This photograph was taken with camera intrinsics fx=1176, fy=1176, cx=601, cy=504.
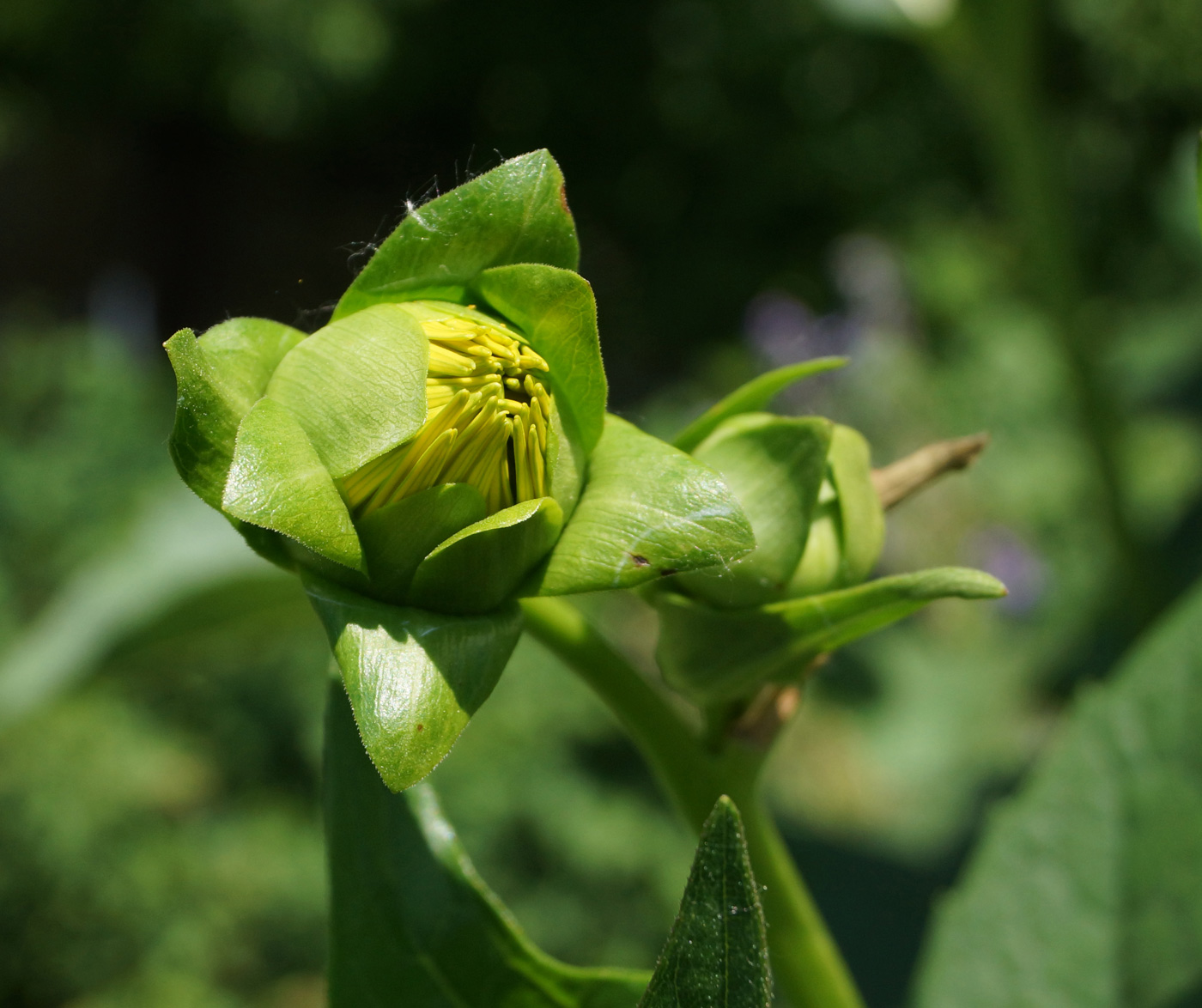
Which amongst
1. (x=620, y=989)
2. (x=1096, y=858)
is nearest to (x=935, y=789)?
(x=1096, y=858)

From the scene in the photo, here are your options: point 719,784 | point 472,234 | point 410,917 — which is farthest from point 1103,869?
point 472,234

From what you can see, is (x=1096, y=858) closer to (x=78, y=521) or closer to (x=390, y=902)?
(x=390, y=902)

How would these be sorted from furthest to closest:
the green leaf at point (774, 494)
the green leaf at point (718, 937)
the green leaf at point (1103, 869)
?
1. the green leaf at point (1103, 869)
2. the green leaf at point (774, 494)
3. the green leaf at point (718, 937)

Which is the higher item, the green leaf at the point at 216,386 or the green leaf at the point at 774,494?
the green leaf at the point at 216,386

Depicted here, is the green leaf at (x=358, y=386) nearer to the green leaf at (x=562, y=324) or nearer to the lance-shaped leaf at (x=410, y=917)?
the green leaf at (x=562, y=324)

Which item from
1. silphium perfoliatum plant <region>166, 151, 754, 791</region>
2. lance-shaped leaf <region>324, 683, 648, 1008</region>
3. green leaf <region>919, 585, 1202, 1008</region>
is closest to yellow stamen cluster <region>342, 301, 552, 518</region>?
silphium perfoliatum plant <region>166, 151, 754, 791</region>

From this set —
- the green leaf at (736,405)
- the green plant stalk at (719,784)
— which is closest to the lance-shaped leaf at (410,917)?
the green plant stalk at (719,784)
